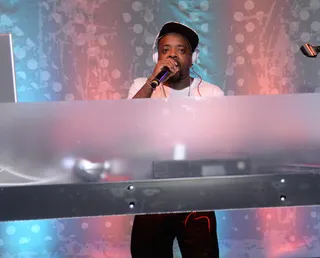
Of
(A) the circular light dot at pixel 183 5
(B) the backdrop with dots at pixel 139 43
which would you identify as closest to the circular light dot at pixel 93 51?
(B) the backdrop with dots at pixel 139 43

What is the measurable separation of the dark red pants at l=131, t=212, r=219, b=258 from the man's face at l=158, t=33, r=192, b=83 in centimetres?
67

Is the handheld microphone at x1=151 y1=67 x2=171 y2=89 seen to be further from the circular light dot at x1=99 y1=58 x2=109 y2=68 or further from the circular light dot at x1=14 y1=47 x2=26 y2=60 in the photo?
the circular light dot at x1=14 y1=47 x2=26 y2=60

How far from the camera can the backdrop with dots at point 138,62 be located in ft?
8.61

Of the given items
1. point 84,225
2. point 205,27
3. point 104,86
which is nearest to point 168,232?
point 84,225

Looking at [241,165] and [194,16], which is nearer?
[241,165]

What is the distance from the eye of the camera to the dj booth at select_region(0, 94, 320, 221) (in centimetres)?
65

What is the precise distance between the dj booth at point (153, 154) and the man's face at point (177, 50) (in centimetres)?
124

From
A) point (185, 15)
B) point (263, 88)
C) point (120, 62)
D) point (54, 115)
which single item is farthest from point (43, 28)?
point (54, 115)

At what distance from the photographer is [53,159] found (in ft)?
2.14

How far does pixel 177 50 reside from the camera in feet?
→ 6.31

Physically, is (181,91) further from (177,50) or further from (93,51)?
(93,51)

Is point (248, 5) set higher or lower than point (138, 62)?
higher

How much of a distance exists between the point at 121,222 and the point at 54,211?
2.02m

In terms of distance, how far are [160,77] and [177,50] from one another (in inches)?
15.4
